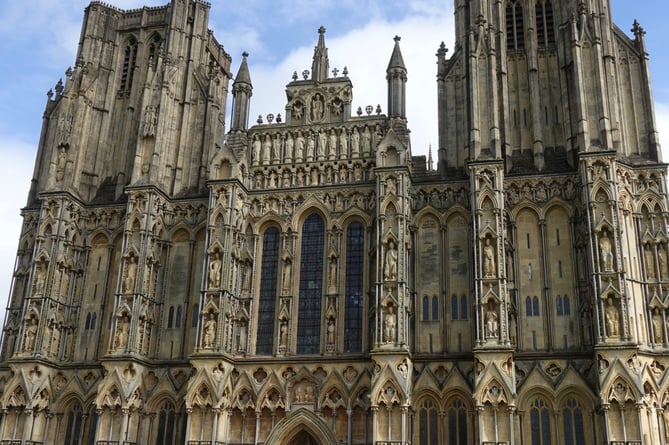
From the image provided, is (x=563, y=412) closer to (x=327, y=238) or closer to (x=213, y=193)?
(x=327, y=238)

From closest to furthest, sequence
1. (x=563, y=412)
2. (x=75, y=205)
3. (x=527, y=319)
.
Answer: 1. (x=563, y=412)
2. (x=527, y=319)
3. (x=75, y=205)

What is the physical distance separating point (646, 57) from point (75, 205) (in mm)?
28391

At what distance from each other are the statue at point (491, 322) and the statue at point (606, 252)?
15.1 feet

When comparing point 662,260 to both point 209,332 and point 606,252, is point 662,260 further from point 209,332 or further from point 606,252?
point 209,332

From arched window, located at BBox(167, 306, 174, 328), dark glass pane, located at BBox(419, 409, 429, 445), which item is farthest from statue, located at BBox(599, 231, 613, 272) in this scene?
arched window, located at BBox(167, 306, 174, 328)

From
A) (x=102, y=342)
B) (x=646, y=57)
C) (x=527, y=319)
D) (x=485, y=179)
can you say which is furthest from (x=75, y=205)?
(x=646, y=57)

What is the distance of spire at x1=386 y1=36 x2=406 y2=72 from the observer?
3609 cm

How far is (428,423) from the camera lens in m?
29.8

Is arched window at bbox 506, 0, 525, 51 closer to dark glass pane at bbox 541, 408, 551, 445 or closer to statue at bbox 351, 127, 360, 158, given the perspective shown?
statue at bbox 351, 127, 360, 158

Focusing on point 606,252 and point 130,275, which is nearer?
point 606,252

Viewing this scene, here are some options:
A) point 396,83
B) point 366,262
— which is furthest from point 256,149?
point 366,262

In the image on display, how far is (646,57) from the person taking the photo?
34188 mm

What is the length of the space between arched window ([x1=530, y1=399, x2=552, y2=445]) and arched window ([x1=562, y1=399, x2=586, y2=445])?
64cm

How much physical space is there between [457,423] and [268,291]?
411 inches
